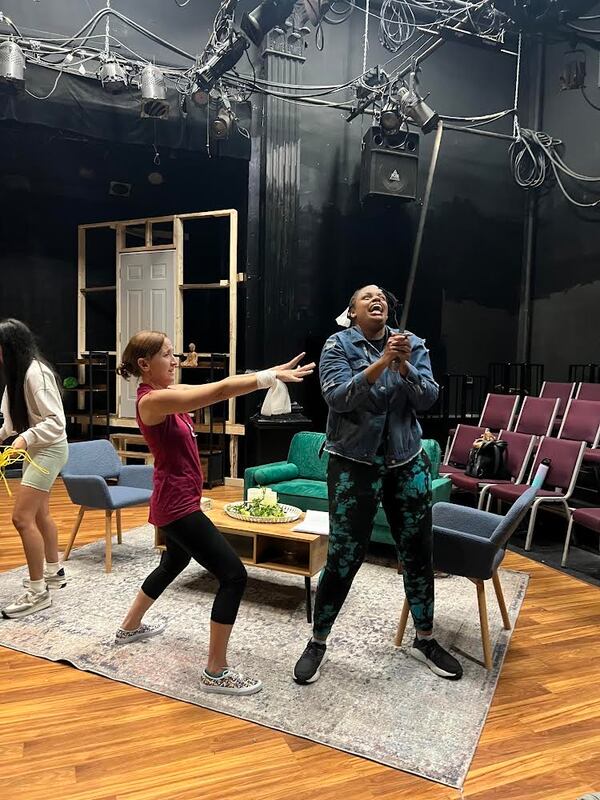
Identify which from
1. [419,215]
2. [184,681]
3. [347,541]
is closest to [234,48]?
[419,215]

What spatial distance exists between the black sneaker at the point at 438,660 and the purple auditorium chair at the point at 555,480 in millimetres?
2169

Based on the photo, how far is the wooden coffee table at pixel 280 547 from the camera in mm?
3359

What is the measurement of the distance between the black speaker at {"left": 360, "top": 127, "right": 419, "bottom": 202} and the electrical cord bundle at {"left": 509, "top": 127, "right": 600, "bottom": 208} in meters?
1.91

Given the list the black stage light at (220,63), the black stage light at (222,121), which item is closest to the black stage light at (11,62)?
the black stage light at (220,63)

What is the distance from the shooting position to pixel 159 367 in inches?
97.5

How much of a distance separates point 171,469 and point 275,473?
2.46 meters

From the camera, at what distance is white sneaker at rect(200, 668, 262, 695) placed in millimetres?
2561

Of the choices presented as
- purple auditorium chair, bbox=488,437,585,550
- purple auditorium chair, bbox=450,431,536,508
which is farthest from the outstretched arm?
purple auditorium chair, bbox=450,431,536,508

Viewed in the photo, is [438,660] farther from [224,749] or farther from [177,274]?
[177,274]

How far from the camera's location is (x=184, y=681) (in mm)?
2660

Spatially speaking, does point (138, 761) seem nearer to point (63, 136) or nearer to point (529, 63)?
point (63, 136)

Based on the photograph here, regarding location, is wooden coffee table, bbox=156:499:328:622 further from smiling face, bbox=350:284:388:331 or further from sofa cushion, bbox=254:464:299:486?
smiling face, bbox=350:284:388:331

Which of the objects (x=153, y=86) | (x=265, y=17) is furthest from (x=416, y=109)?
(x=153, y=86)

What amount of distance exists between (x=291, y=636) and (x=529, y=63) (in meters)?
8.23
